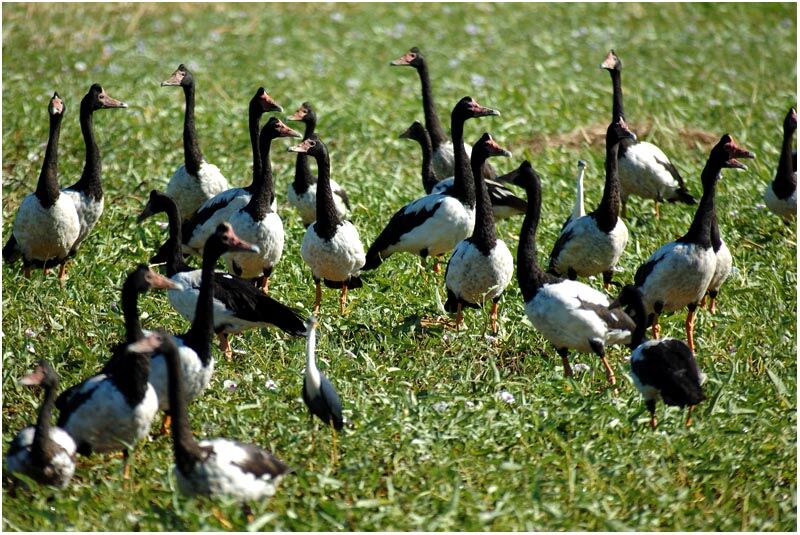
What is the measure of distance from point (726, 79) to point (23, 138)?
28.6 ft

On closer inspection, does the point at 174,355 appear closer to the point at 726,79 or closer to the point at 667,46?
the point at 726,79

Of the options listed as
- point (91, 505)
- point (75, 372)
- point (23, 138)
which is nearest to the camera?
point (91, 505)

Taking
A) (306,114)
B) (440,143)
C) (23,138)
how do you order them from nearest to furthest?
(306,114) → (440,143) → (23,138)

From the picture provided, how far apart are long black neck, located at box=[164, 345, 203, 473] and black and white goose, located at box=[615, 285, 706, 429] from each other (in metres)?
2.35

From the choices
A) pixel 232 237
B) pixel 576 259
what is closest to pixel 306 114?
pixel 576 259

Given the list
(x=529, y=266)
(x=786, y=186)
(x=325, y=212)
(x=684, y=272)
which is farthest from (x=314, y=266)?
(x=786, y=186)

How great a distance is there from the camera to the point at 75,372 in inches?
264

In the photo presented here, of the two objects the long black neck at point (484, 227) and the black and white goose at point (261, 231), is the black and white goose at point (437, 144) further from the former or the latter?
the long black neck at point (484, 227)

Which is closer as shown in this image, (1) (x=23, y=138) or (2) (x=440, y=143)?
(2) (x=440, y=143)

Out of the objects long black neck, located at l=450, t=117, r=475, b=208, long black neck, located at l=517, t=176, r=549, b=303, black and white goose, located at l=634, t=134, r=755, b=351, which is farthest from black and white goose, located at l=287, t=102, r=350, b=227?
black and white goose, located at l=634, t=134, r=755, b=351

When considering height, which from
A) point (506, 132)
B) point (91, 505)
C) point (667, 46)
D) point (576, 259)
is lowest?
point (667, 46)

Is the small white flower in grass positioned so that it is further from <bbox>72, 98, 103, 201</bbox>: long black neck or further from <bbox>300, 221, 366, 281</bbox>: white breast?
<bbox>72, 98, 103, 201</bbox>: long black neck

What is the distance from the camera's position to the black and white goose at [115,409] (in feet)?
18.4

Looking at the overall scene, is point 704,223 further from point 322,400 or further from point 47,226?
point 47,226
